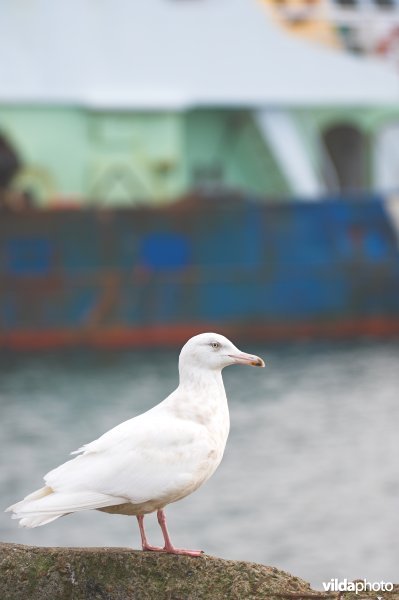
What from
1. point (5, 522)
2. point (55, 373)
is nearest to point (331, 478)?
point (5, 522)

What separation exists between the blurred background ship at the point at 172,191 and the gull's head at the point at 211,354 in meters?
18.9

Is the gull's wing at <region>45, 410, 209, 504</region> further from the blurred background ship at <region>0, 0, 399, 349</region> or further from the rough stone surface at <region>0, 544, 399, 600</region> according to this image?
the blurred background ship at <region>0, 0, 399, 349</region>

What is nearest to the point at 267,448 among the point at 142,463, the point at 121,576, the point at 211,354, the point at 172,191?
the point at 172,191

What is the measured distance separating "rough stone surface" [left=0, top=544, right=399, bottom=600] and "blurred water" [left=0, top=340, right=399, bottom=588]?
25.1 ft

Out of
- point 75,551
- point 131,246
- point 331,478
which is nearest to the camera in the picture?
point 75,551

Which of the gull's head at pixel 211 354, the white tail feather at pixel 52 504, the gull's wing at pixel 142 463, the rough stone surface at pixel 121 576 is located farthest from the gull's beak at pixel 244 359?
the rough stone surface at pixel 121 576

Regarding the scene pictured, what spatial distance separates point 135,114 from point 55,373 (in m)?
4.81

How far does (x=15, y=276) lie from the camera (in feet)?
80.8

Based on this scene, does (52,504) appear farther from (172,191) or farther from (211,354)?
(172,191)

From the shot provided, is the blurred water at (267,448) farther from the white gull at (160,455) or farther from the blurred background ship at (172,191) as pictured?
the white gull at (160,455)

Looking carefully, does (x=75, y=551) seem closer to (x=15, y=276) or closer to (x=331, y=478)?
(x=331, y=478)

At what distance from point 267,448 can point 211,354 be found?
12.8 metres

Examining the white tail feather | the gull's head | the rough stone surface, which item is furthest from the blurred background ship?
the rough stone surface

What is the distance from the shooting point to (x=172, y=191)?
2666 cm
